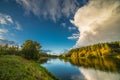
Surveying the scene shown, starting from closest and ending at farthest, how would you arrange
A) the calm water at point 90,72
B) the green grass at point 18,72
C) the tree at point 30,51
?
the green grass at point 18,72 < the calm water at point 90,72 < the tree at point 30,51

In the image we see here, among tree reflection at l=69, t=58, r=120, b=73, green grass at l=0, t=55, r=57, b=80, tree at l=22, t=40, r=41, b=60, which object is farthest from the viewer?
tree at l=22, t=40, r=41, b=60

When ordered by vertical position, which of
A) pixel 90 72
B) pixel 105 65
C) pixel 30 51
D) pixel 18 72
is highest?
pixel 30 51

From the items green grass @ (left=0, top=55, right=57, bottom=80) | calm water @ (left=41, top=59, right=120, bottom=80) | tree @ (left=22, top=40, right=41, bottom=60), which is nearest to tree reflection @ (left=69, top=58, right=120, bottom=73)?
calm water @ (left=41, top=59, right=120, bottom=80)

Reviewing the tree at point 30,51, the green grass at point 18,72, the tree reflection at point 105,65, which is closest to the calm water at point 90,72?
the tree reflection at point 105,65

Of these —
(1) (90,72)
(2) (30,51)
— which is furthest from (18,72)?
(2) (30,51)

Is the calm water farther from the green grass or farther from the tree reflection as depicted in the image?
the green grass

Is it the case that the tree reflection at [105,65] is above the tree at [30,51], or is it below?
below

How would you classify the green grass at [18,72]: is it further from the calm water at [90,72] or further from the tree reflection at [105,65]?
the tree reflection at [105,65]

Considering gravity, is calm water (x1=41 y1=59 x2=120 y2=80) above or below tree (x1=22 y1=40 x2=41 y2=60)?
below

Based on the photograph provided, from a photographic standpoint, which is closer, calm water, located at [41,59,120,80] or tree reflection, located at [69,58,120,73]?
calm water, located at [41,59,120,80]

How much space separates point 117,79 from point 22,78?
1111 inches

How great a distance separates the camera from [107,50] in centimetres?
19038

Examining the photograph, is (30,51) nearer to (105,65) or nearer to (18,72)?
(105,65)

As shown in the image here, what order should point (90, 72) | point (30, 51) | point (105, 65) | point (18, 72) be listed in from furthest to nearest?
point (30, 51)
point (105, 65)
point (90, 72)
point (18, 72)
